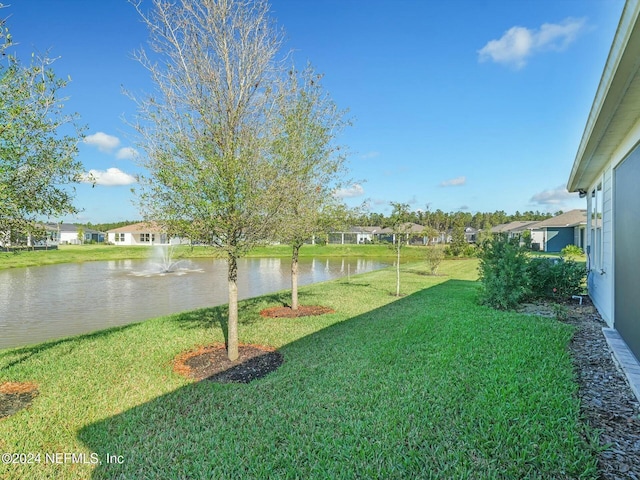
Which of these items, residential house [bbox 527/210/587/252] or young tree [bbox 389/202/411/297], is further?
residential house [bbox 527/210/587/252]

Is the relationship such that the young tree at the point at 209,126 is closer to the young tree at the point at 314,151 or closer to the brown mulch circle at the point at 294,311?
the young tree at the point at 314,151

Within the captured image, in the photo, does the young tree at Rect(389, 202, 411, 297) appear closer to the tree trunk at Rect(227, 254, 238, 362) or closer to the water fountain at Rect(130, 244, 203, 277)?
the tree trunk at Rect(227, 254, 238, 362)

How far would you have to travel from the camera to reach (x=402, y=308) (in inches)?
352

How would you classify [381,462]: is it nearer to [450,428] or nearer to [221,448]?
[450,428]

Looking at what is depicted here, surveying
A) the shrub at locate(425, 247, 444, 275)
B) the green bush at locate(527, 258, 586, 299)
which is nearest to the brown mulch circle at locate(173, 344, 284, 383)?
the green bush at locate(527, 258, 586, 299)

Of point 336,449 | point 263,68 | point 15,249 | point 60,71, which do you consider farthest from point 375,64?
point 336,449

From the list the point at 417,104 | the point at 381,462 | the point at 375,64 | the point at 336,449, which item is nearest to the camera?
the point at 381,462

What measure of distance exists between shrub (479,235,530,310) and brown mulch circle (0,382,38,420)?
8.53m

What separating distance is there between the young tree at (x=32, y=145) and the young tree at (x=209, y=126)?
3.25 feet

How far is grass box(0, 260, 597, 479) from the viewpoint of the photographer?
8.92ft

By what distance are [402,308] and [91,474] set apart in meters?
7.20

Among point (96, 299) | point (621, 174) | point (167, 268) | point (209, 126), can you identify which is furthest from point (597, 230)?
point (167, 268)

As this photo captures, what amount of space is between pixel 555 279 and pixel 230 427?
8981 mm

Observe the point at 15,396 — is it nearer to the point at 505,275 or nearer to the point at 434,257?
the point at 505,275
